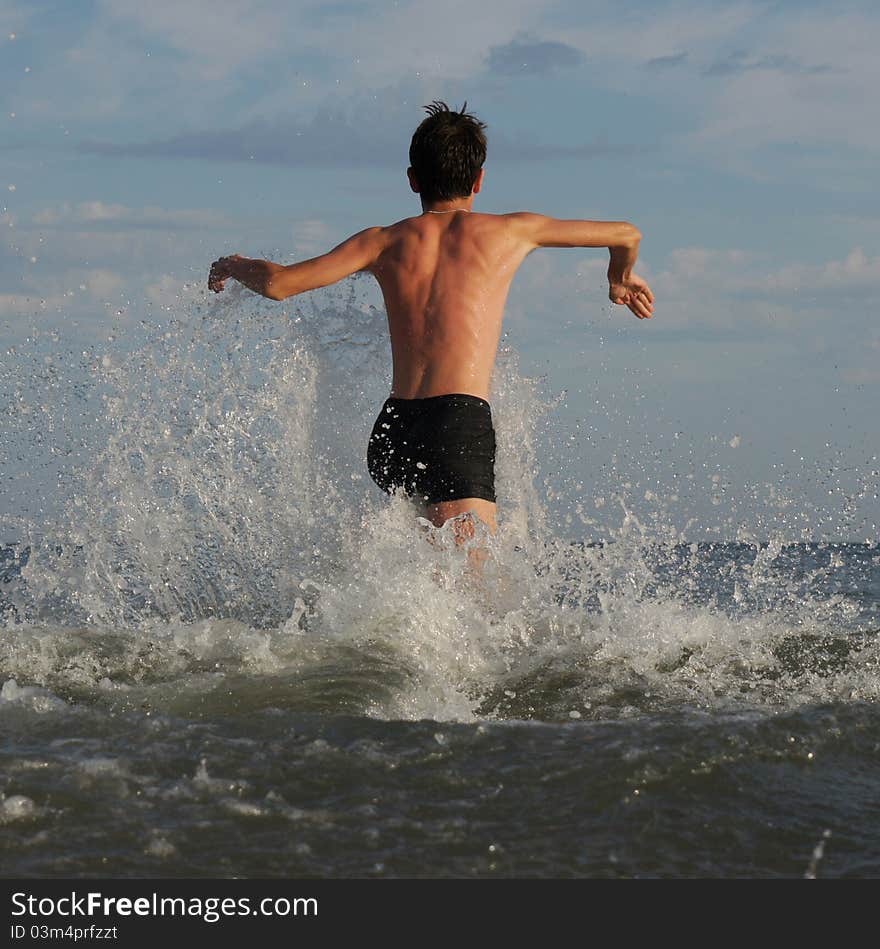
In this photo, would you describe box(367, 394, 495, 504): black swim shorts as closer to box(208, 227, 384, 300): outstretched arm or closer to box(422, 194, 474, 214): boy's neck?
box(208, 227, 384, 300): outstretched arm

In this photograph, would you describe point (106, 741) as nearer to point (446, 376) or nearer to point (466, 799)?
point (466, 799)

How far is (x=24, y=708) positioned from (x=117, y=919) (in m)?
1.44

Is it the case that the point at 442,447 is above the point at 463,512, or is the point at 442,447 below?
above

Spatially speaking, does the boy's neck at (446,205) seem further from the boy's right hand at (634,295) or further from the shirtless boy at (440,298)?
the boy's right hand at (634,295)

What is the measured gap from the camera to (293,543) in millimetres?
6172

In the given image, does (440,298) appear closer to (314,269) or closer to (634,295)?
(314,269)

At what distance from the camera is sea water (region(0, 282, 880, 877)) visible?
2.76 meters

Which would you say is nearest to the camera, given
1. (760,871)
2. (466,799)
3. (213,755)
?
(760,871)

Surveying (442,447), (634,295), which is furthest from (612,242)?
(442,447)

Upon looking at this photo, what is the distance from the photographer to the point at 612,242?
5.36m

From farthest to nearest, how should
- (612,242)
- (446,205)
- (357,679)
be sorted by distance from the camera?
(612,242) → (446,205) → (357,679)

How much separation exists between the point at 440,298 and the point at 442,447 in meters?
0.68

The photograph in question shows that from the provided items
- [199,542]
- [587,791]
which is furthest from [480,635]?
[199,542]

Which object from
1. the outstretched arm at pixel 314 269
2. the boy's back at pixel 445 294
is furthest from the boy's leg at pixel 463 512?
the outstretched arm at pixel 314 269
